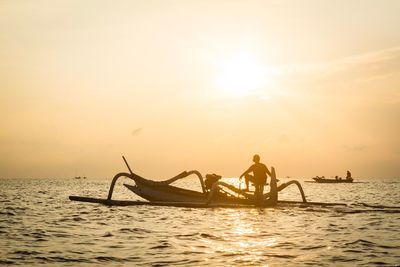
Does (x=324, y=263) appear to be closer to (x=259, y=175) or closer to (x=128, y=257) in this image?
(x=128, y=257)

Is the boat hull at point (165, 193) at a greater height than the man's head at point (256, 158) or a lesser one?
lesser

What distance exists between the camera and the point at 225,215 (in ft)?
68.4

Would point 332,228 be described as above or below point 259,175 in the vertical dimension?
below

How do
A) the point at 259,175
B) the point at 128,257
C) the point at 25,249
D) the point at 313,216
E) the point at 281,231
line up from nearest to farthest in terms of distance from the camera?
the point at 128,257 → the point at 25,249 → the point at 281,231 → the point at 313,216 → the point at 259,175

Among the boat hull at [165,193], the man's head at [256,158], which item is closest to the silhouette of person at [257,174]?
the man's head at [256,158]

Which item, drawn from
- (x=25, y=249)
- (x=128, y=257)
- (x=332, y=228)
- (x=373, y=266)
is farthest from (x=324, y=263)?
(x=25, y=249)

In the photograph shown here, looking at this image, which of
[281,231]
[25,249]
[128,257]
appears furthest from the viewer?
[281,231]

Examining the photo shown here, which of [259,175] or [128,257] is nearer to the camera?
[128,257]

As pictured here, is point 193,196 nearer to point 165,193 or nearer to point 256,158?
point 165,193

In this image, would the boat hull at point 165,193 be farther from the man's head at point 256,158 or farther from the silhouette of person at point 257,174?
the man's head at point 256,158

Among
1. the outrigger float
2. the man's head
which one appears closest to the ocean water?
the outrigger float

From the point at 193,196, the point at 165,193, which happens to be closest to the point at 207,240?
the point at 193,196

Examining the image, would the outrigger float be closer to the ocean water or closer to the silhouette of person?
the silhouette of person

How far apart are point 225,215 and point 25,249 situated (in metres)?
10.5
